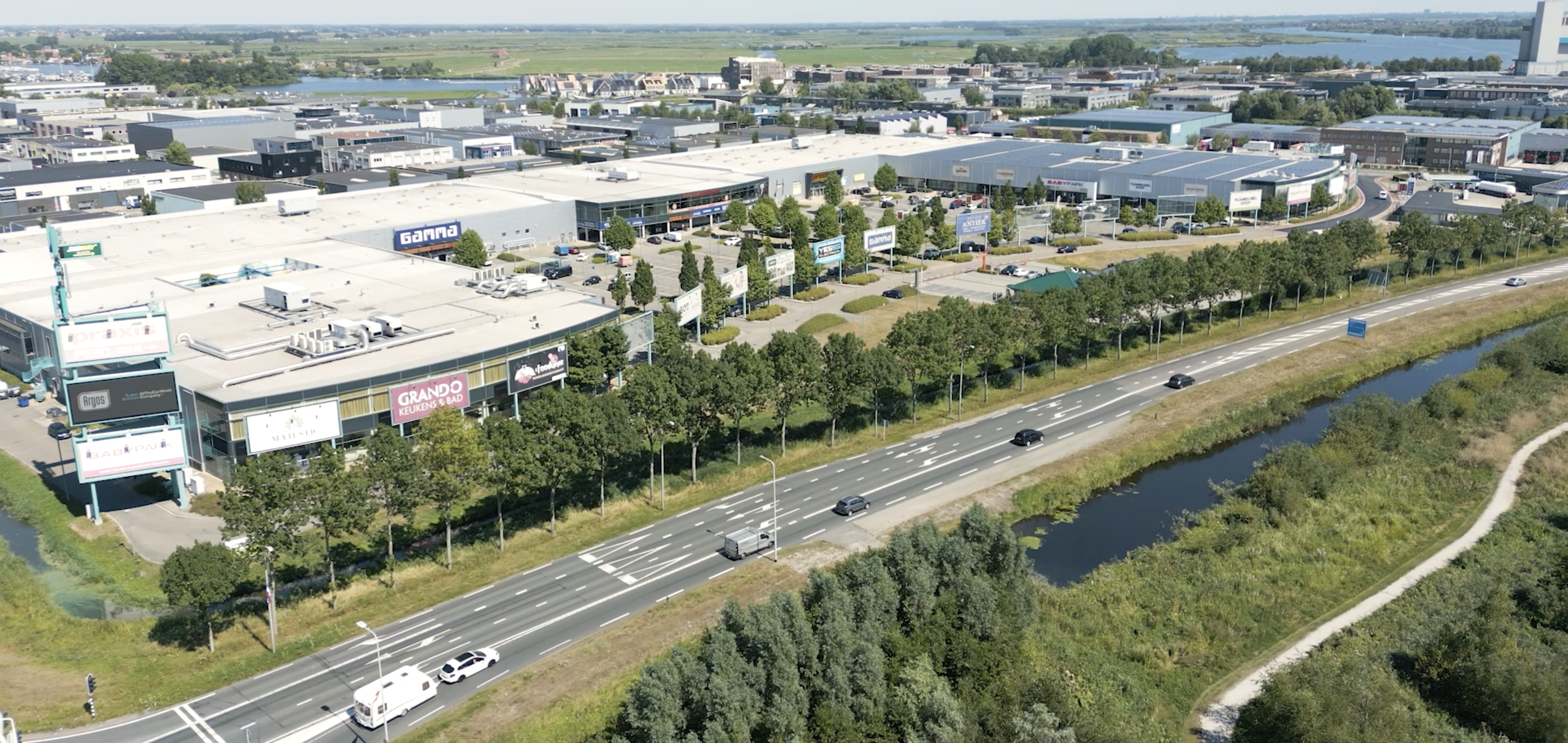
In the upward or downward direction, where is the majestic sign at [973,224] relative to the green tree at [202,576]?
upward

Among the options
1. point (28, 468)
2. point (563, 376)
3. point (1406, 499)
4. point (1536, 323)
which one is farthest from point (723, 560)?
point (1536, 323)

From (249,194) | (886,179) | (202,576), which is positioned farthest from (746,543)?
(886,179)

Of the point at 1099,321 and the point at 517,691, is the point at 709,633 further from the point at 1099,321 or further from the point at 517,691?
the point at 1099,321

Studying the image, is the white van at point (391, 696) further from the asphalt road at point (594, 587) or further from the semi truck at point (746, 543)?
the semi truck at point (746, 543)

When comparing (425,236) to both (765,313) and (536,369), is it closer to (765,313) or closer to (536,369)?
(765,313)

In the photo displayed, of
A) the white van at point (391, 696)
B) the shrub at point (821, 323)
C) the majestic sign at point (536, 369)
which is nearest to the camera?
the white van at point (391, 696)

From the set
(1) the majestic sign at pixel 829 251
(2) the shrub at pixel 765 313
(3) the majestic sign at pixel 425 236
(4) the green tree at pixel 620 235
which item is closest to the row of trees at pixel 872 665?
(2) the shrub at pixel 765 313
